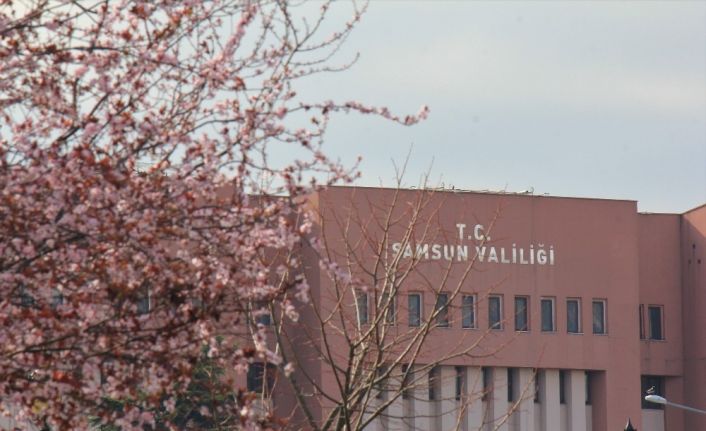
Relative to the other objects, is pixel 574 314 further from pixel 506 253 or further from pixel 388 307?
pixel 388 307

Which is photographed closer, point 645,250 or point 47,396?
point 47,396

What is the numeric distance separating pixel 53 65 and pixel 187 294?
1.89 m

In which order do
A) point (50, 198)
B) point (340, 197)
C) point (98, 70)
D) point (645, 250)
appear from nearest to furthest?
point (50, 198), point (98, 70), point (340, 197), point (645, 250)

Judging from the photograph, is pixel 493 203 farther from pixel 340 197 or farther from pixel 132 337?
pixel 132 337

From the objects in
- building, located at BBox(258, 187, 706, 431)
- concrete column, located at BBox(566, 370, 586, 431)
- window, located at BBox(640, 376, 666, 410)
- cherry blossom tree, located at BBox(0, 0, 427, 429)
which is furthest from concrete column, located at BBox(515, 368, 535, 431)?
cherry blossom tree, located at BBox(0, 0, 427, 429)

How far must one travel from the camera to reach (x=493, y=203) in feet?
209

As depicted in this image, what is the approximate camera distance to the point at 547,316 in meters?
64.5

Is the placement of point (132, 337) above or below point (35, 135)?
below

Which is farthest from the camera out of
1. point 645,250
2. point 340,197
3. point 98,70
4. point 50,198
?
point 645,250

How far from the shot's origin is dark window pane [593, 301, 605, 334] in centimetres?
6581

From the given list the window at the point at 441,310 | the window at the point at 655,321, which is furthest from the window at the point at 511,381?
the window at the point at 655,321

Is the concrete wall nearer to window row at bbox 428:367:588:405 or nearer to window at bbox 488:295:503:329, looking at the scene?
window row at bbox 428:367:588:405

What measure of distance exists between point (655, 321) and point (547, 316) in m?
6.65

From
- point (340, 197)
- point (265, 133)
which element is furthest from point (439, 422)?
point (265, 133)
